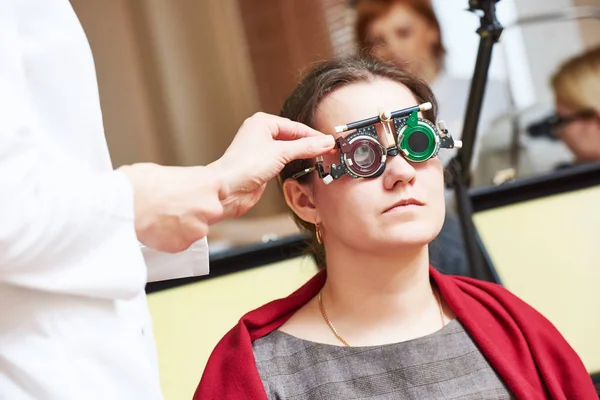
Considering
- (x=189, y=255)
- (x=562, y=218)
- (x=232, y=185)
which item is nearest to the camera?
(x=232, y=185)

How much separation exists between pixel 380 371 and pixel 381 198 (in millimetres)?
269

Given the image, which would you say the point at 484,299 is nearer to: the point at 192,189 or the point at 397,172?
the point at 397,172

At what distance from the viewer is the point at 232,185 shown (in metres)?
0.89

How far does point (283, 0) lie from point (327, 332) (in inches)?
50.3

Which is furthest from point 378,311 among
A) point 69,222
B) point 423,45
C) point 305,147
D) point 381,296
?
point 423,45

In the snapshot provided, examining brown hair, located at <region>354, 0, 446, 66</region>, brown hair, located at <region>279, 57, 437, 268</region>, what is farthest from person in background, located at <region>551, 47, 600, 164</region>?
brown hair, located at <region>279, 57, 437, 268</region>

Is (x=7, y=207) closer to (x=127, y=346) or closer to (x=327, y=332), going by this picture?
(x=127, y=346)

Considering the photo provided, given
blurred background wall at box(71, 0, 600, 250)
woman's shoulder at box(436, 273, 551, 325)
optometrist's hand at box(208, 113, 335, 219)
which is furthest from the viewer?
blurred background wall at box(71, 0, 600, 250)

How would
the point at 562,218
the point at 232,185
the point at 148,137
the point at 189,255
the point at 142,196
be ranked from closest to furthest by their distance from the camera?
the point at 142,196 < the point at 232,185 < the point at 189,255 < the point at 562,218 < the point at 148,137

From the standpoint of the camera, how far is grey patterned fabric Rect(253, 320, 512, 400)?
112 centimetres

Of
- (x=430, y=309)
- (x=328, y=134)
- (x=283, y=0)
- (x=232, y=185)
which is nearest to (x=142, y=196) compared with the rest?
(x=232, y=185)

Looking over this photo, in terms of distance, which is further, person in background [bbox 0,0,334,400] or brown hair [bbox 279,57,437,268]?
brown hair [bbox 279,57,437,268]

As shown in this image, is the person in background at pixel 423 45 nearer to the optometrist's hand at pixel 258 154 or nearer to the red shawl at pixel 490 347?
the red shawl at pixel 490 347

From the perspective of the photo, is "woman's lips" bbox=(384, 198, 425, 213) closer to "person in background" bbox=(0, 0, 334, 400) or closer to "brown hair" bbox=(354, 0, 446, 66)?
"person in background" bbox=(0, 0, 334, 400)
